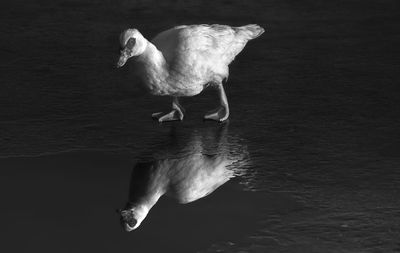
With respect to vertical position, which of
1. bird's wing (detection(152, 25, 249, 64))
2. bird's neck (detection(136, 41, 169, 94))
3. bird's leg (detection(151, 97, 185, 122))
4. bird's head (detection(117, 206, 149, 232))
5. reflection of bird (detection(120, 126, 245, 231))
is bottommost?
bird's head (detection(117, 206, 149, 232))

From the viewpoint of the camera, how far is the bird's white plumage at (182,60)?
26.5 ft

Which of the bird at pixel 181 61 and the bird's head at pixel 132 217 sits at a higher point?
the bird at pixel 181 61

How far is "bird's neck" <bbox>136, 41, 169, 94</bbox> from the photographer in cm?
802

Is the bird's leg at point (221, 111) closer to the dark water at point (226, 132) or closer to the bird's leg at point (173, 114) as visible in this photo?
the dark water at point (226, 132)

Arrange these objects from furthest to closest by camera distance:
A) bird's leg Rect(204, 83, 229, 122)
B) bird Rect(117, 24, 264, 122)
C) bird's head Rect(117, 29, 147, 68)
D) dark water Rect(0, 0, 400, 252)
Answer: bird's leg Rect(204, 83, 229, 122) < bird Rect(117, 24, 264, 122) < bird's head Rect(117, 29, 147, 68) < dark water Rect(0, 0, 400, 252)

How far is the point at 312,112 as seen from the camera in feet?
28.5

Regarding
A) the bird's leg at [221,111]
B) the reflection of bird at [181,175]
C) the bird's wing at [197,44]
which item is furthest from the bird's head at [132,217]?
the bird's leg at [221,111]

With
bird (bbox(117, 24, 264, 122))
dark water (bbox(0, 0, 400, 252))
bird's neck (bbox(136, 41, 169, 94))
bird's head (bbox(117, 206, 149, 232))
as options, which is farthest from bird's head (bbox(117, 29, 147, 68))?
bird's head (bbox(117, 206, 149, 232))

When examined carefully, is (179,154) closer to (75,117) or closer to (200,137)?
(200,137)

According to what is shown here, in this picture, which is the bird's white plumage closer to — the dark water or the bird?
the bird

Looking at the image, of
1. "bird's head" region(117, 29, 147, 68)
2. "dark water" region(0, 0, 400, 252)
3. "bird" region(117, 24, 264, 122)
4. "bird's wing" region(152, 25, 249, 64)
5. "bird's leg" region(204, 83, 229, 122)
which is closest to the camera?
"dark water" region(0, 0, 400, 252)

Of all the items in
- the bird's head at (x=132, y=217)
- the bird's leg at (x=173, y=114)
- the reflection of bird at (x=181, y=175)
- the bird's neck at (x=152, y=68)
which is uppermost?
the bird's neck at (x=152, y=68)

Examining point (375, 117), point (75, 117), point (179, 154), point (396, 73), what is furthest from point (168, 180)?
point (396, 73)

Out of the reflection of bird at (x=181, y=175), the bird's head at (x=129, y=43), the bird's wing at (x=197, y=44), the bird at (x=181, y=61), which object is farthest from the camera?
the bird's wing at (x=197, y=44)
